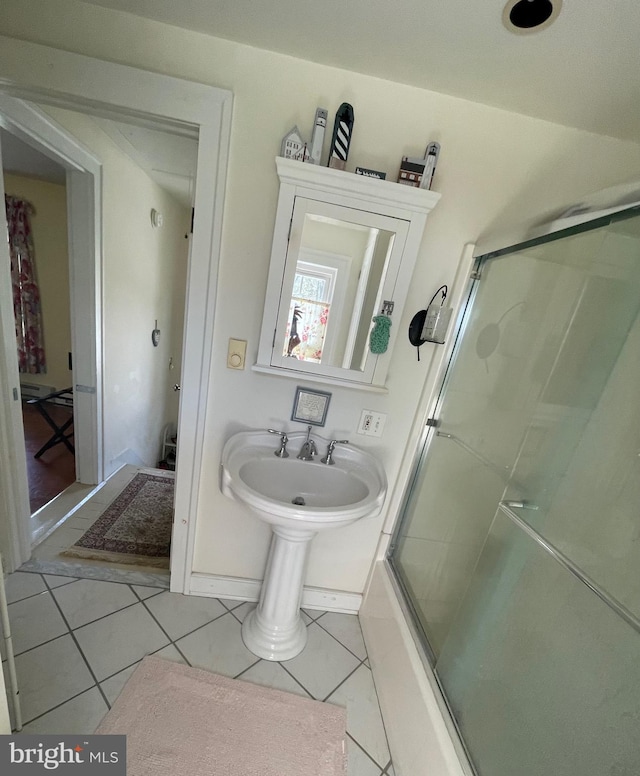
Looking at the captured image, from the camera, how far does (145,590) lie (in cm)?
→ 147

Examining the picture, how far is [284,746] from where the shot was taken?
101 cm

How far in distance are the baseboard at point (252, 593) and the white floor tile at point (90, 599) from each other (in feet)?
0.95

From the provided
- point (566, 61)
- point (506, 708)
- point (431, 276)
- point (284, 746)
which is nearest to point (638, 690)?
point (506, 708)

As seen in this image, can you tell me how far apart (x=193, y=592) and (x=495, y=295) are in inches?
74.3

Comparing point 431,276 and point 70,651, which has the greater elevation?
point 431,276

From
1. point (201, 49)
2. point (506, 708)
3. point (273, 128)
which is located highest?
point (201, 49)

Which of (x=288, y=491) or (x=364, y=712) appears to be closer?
(x=364, y=712)

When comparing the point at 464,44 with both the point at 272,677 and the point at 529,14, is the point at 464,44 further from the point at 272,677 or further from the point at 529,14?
the point at 272,677

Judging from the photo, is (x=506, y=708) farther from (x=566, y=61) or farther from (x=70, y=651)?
(x=566, y=61)

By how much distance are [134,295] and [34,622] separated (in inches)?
82.1

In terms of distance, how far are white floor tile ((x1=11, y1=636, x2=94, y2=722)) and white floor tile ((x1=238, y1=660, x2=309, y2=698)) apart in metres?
0.56

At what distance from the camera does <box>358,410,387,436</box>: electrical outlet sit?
1290 mm

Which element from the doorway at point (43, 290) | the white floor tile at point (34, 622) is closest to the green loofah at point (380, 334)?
the white floor tile at point (34, 622)

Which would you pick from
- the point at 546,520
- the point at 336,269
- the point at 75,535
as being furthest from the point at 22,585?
the point at 546,520
